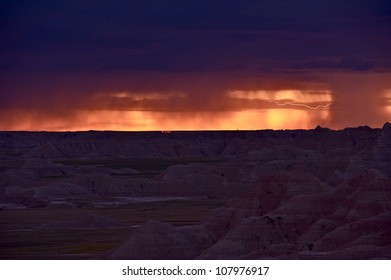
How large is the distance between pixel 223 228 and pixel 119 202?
218 ft

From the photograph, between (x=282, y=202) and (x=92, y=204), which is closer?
(x=282, y=202)

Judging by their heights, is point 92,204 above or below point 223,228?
above

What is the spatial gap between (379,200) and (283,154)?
133m

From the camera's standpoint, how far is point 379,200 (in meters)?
66.6

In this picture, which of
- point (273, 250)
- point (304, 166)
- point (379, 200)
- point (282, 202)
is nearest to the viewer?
point (273, 250)
